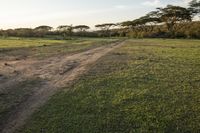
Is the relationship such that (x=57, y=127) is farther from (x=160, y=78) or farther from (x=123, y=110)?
(x=160, y=78)

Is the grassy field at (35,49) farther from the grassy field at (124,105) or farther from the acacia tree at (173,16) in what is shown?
the acacia tree at (173,16)

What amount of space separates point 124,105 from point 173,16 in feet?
226

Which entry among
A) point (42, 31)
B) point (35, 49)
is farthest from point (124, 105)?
point (42, 31)

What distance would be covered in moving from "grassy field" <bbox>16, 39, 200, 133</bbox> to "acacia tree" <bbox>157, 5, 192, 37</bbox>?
196ft

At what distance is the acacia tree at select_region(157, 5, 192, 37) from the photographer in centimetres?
7353

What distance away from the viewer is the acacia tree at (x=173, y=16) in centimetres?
7353

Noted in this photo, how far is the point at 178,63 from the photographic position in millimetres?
19406

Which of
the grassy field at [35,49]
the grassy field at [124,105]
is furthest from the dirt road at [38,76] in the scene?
the grassy field at [35,49]

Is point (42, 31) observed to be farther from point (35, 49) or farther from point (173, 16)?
point (35, 49)

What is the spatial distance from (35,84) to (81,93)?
7.78 ft

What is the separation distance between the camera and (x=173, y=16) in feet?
250

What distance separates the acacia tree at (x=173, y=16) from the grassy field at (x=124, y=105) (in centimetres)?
5971

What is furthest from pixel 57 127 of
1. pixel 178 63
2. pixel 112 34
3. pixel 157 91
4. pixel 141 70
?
pixel 112 34

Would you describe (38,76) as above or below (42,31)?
above
